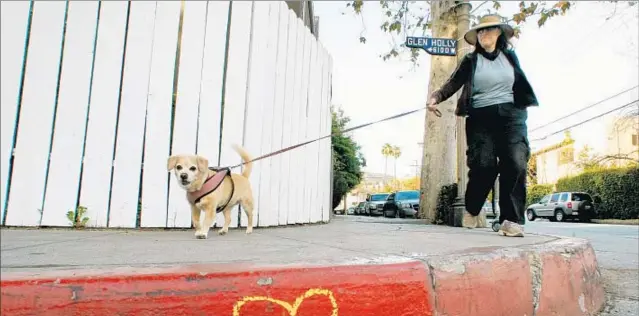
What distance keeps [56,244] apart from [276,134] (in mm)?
2499

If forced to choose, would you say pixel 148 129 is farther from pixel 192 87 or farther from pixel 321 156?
pixel 321 156

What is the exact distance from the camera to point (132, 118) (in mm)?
3529

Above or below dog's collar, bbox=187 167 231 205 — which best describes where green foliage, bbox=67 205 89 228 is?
below

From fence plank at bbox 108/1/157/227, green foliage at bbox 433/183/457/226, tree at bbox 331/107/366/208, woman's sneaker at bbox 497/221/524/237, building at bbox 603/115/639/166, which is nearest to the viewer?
woman's sneaker at bbox 497/221/524/237

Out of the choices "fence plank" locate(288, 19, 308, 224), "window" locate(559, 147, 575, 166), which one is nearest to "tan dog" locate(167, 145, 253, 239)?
"fence plank" locate(288, 19, 308, 224)

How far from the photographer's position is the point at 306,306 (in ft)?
4.49

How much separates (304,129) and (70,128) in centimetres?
250

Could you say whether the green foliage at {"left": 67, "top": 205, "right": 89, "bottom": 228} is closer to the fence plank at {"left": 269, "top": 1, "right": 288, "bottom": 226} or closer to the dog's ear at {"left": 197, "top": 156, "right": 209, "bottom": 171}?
the dog's ear at {"left": 197, "top": 156, "right": 209, "bottom": 171}

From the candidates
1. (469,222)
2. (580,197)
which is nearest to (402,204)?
(580,197)

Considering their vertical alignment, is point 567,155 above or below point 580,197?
above

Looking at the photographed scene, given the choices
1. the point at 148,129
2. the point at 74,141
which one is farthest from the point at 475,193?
the point at 74,141

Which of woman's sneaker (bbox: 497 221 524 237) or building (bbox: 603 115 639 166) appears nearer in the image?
woman's sneaker (bbox: 497 221 524 237)

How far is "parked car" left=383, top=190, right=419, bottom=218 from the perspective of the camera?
17953 millimetres

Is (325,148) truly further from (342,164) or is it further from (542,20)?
(342,164)
